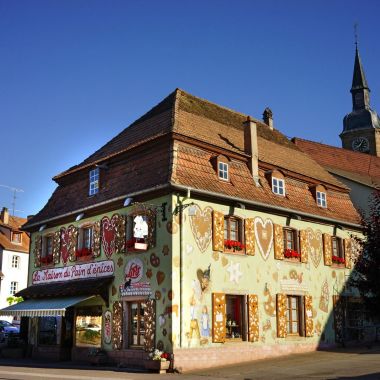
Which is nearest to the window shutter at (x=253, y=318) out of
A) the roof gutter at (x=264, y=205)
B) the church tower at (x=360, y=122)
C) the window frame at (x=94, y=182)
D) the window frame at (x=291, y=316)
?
the window frame at (x=291, y=316)

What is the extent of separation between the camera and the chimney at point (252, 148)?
23250 millimetres

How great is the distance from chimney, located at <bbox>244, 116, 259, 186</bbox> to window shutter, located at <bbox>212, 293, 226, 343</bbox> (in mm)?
5396

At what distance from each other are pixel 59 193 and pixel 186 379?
12973 millimetres

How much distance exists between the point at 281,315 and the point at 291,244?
10.6ft

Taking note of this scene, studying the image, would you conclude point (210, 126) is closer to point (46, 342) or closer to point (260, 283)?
point (260, 283)

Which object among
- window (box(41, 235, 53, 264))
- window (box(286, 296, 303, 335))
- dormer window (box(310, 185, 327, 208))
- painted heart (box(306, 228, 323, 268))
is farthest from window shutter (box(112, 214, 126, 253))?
dormer window (box(310, 185, 327, 208))

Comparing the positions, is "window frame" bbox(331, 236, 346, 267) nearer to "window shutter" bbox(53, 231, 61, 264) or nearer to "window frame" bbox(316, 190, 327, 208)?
"window frame" bbox(316, 190, 327, 208)

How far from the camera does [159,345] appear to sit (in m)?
18.7

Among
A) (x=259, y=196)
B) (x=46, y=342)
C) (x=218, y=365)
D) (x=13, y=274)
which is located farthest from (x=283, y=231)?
(x=13, y=274)

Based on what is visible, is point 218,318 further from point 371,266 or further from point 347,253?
point 347,253

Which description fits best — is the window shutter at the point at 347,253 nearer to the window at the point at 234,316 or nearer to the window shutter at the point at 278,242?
the window shutter at the point at 278,242

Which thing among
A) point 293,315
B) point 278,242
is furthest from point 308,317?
point 278,242

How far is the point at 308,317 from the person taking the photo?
76.8 feet

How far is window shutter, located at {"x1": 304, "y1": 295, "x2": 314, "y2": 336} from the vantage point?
23266 mm
